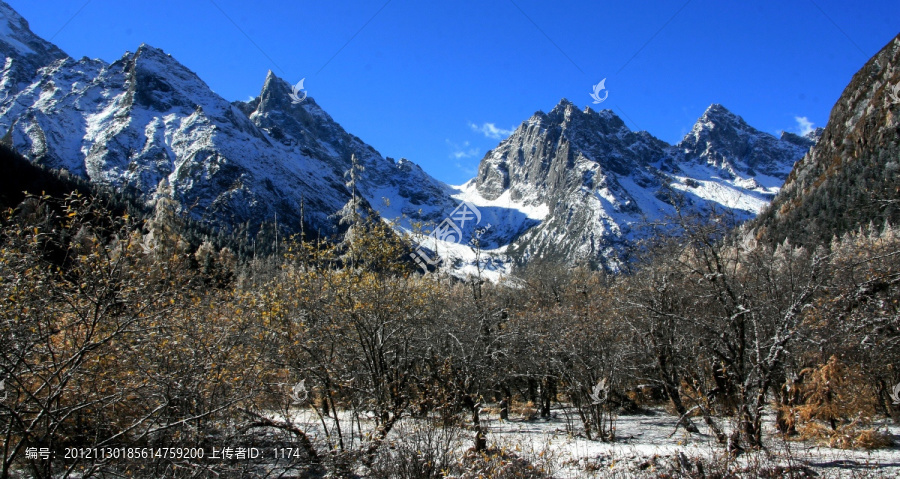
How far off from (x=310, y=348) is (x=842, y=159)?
108815 millimetres

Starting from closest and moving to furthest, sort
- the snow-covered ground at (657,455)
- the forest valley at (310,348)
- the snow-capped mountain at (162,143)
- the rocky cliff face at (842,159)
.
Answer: the forest valley at (310,348), the snow-covered ground at (657,455), the rocky cliff face at (842,159), the snow-capped mountain at (162,143)

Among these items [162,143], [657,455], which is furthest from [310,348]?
[162,143]

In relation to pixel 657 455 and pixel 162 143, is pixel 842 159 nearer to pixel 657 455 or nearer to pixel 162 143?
pixel 657 455

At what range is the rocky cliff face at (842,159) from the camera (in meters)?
70.2

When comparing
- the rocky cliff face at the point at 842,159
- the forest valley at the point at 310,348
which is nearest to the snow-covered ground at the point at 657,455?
the forest valley at the point at 310,348

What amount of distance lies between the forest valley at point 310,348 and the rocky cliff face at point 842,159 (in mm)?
65348

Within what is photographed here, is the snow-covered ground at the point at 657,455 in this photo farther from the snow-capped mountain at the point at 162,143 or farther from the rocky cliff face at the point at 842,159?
the snow-capped mountain at the point at 162,143

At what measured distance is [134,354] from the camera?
6.21 m

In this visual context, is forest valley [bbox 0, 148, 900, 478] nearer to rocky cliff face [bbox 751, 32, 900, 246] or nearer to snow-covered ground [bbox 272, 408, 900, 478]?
snow-covered ground [bbox 272, 408, 900, 478]

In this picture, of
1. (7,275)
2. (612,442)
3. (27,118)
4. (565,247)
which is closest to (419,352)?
(612,442)

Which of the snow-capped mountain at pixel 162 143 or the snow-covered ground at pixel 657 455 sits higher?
the snow-capped mountain at pixel 162 143

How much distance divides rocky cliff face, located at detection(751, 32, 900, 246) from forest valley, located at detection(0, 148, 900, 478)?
65348mm

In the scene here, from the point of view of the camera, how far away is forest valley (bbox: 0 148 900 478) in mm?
5223

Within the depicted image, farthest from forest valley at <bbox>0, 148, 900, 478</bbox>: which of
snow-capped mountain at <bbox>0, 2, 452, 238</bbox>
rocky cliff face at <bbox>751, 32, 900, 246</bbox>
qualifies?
snow-capped mountain at <bbox>0, 2, 452, 238</bbox>
